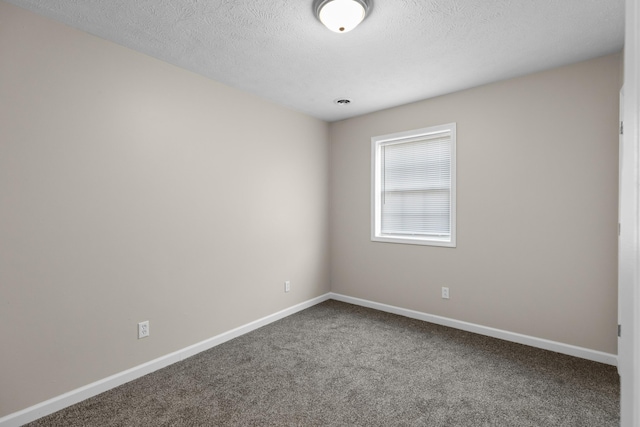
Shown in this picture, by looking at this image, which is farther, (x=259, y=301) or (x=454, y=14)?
(x=259, y=301)

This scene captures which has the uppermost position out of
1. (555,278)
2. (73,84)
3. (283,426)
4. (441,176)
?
(73,84)

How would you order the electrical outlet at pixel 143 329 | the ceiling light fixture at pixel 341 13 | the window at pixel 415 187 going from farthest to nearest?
the window at pixel 415 187, the electrical outlet at pixel 143 329, the ceiling light fixture at pixel 341 13

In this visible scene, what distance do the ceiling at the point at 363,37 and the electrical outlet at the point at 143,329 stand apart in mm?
2206

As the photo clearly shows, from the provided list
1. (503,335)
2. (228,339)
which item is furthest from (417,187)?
(228,339)

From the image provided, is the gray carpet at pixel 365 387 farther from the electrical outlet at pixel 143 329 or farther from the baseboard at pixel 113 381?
the electrical outlet at pixel 143 329

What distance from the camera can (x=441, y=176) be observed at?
12.3 ft

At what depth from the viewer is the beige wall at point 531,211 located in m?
2.71

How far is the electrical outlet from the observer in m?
2.61

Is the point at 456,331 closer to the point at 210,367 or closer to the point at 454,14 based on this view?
the point at 210,367

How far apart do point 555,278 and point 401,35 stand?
98.7 inches

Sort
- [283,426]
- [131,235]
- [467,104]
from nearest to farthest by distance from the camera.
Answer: [283,426]
[131,235]
[467,104]

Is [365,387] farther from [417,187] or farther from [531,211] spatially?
[417,187]

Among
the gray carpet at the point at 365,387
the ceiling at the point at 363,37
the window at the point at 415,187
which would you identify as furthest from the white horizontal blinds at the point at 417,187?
the gray carpet at the point at 365,387

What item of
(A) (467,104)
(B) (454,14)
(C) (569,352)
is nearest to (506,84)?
(A) (467,104)
